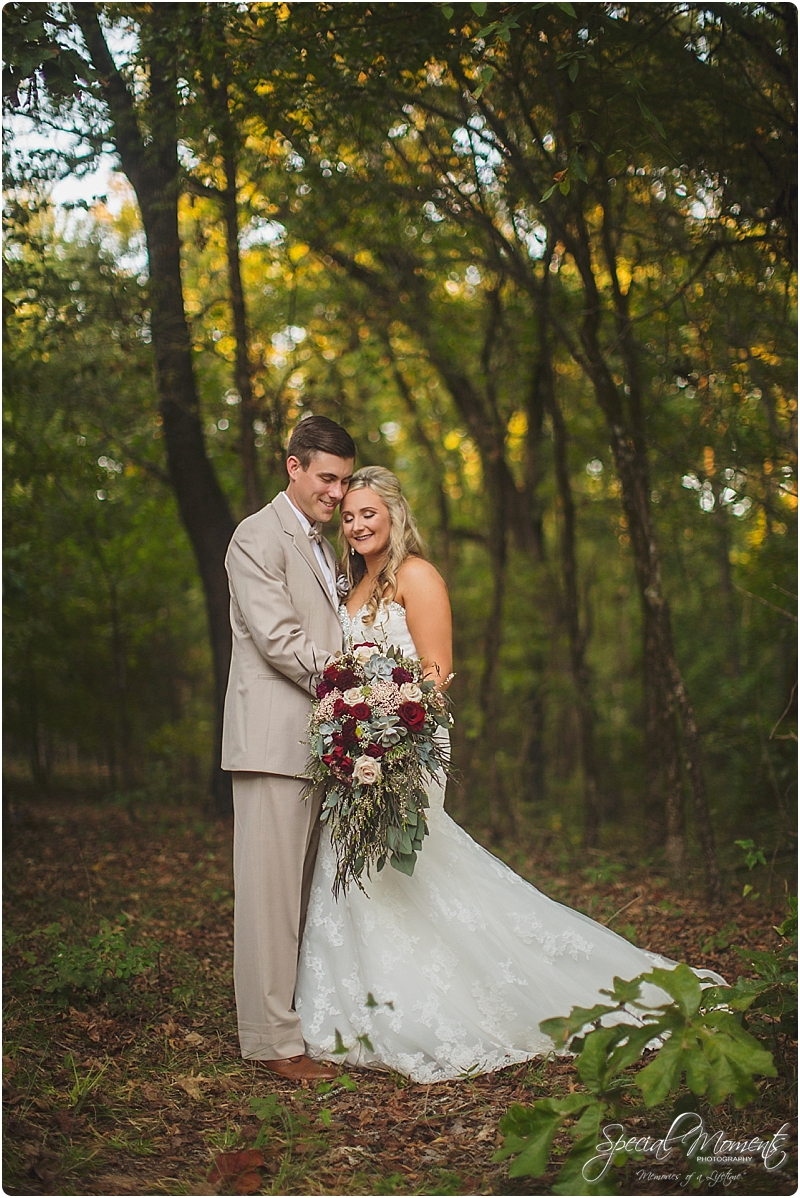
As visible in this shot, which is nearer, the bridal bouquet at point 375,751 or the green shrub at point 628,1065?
the green shrub at point 628,1065

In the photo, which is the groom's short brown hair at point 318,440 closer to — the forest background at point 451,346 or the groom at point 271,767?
the groom at point 271,767

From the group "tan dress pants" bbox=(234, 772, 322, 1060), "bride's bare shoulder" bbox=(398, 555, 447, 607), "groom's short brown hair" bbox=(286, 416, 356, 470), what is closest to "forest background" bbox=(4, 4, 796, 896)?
"groom's short brown hair" bbox=(286, 416, 356, 470)

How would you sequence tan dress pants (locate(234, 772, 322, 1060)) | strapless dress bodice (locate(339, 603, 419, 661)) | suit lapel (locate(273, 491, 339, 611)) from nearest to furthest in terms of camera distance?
tan dress pants (locate(234, 772, 322, 1060)), suit lapel (locate(273, 491, 339, 611)), strapless dress bodice (locate(339, 603, 419, 661))

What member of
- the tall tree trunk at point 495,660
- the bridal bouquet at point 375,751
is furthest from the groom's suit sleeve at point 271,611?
the tall tree trunk at point 495,660

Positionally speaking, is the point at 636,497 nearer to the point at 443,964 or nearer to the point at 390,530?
the point at 390,530

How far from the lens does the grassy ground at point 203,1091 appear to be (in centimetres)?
292

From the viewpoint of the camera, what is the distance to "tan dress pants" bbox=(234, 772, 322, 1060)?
3766 mm

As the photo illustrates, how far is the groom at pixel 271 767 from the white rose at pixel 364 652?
210 mm

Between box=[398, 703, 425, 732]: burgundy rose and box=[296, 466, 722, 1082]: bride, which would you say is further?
box=[296, 466, 722, 1082]: bride

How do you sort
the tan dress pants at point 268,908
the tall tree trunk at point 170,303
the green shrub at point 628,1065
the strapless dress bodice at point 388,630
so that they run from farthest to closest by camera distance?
the tall tree trunk at point 170,303 < the strapless dress bodice at point 388,630 < the tan dress pants at point 268,908 < the green shrub at point 628,1065

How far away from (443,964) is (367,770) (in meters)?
1.04

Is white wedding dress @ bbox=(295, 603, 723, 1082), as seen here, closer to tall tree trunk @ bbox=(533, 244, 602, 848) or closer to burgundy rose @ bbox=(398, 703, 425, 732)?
burgundy rose @ bbox=(398, 703, 425, 732)

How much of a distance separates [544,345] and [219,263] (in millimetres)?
4509

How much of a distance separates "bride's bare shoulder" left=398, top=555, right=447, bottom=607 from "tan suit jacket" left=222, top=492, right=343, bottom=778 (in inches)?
15.8
